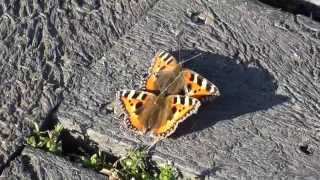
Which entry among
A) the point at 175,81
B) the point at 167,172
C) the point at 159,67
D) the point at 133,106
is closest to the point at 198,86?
the point at 175,81

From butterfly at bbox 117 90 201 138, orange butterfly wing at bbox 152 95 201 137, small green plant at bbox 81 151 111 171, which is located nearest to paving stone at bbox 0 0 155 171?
small green plant at bbox 81 151 111 171

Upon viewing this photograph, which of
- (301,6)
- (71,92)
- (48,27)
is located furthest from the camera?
(301,6)

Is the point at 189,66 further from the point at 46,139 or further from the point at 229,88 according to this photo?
the point at 46,139

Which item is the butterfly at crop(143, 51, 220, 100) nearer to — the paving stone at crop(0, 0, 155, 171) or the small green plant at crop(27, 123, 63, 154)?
the paving stone at crop(0, 0, 155, 171)

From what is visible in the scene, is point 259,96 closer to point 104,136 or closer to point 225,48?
point 225,48

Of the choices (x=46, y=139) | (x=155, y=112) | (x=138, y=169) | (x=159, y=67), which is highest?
(x=159, y=67)

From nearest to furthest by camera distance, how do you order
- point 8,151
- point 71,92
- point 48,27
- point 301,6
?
point 8,151, point 71,92, point 48,27, point 301,6

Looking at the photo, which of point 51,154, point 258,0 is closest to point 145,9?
point 258,0
